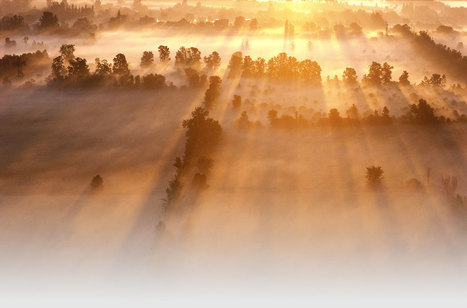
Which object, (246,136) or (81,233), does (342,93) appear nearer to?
(246,136)

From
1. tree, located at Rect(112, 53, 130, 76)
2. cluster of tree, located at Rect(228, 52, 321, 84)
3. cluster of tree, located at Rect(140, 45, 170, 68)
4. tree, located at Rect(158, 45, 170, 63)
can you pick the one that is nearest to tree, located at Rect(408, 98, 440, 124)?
cluster of tree, located at Rect(228, 52, 321, 84)

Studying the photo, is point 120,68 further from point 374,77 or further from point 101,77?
point 374,77

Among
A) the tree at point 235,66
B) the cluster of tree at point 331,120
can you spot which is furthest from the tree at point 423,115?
the tree at point 235,66

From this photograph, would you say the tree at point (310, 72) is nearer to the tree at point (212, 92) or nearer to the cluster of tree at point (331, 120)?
the tree at point (212, 92)

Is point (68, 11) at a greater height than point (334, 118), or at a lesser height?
greater

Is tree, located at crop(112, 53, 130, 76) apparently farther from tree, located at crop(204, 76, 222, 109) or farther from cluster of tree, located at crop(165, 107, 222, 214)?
cluster of tree, located at crop(165, 107, 222, 214)

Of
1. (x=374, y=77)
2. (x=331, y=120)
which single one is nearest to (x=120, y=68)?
(x=331, y=120)

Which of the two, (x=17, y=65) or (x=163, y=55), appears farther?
(x=163, y=55)
